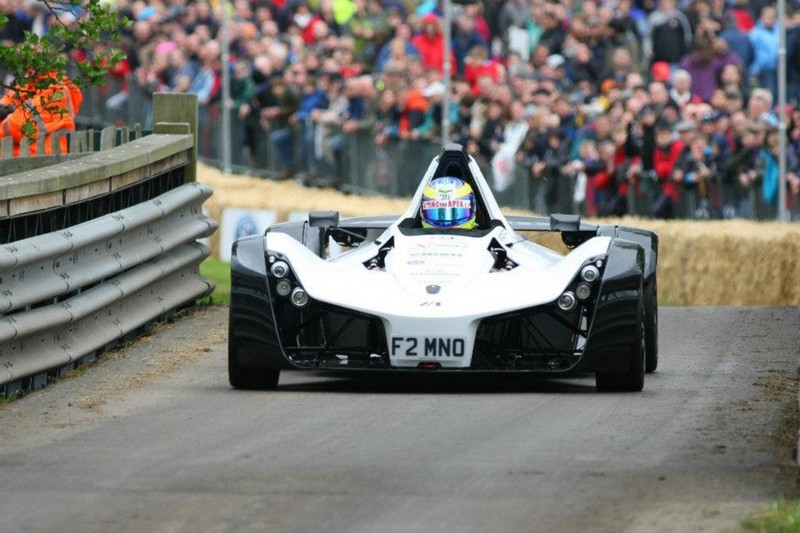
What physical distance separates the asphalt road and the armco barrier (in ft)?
0.92

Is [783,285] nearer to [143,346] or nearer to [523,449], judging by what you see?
[143,346]

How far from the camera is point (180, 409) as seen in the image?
1050cm

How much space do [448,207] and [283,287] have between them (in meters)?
1.57

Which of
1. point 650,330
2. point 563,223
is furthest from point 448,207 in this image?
point 650,330

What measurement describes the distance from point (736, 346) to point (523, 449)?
17.6 ft

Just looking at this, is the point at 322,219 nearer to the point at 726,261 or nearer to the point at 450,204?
the point at 450,204

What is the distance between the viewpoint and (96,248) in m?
12.8

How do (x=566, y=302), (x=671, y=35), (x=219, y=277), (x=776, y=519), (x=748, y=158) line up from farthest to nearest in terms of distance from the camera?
(x=671, y=35) → (x=748, y=158) → (x=219, y=277) → (x=566, y=302) → (x=776, y=519)

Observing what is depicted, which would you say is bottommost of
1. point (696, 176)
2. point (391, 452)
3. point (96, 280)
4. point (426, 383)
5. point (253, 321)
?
point (426, 383)

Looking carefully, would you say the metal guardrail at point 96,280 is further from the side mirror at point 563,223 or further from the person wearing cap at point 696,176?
the person wearing cap at point 696,176

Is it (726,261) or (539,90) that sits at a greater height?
(539,90)

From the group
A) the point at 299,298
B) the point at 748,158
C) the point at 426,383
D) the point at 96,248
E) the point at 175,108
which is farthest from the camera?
the point at 748,158

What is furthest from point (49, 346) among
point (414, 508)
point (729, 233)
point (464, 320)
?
point (729, 233)

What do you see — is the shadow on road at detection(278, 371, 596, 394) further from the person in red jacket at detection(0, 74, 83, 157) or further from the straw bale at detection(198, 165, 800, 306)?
the straw bale at detection(198, 165, 800, 306)
